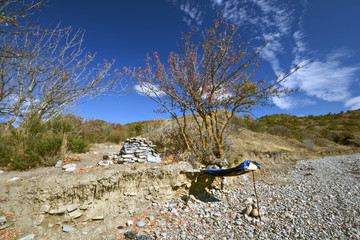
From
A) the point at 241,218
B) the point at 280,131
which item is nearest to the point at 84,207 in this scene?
the point at 241,218

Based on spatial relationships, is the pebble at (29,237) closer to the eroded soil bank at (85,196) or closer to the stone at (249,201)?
the eroded soil bank at (85,196)

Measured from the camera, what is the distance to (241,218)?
3.65m

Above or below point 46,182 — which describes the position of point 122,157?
above

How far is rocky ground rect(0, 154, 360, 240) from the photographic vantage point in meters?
3.02

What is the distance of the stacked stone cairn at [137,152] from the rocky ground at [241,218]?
135 cm

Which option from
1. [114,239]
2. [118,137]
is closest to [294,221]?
[114,239]

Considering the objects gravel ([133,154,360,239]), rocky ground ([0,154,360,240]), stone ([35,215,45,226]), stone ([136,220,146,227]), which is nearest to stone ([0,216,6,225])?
rocky ground ([0,154,360,240])

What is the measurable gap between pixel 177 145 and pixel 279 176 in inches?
185

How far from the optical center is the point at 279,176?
21.9 feet

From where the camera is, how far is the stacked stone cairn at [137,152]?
475cm

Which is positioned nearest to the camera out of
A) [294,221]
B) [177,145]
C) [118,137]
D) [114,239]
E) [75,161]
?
[114,239]

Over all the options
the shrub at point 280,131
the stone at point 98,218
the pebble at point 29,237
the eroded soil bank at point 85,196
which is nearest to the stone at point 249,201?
the eroded soil bank at point 85,196

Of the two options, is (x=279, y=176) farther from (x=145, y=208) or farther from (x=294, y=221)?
(x=145, y=208)

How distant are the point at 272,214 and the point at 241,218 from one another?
82 centimetres
